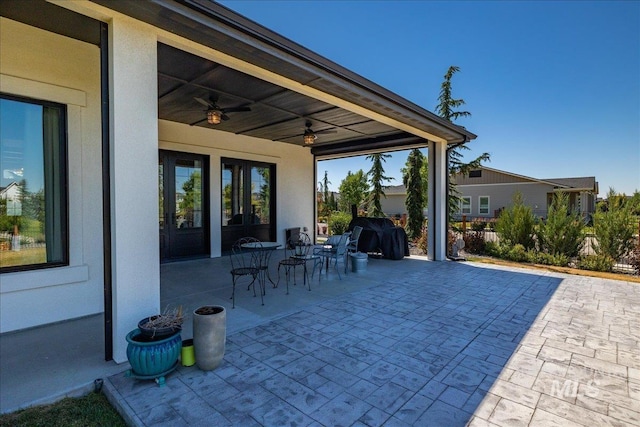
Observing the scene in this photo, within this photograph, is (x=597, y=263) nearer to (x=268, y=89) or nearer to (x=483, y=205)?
(x=268, y=89)

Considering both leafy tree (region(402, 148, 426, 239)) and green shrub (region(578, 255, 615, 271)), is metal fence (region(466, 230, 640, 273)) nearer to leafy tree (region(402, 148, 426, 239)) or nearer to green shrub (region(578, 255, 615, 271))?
green shrub (region(578, 255, 615, 271))

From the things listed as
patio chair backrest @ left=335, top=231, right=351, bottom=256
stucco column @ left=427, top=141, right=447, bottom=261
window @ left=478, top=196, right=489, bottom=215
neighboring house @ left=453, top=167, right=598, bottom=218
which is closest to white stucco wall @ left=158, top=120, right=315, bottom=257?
patio chair backrest @ left=335, top=231, right=351, bottom=256

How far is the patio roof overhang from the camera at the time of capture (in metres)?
2.70

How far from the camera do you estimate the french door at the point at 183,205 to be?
23.0 ft

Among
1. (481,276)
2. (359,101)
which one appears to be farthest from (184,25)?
(481,276)

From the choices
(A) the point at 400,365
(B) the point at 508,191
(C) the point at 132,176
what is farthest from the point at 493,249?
(B) the point at 508,191

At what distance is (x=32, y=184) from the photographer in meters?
3.42

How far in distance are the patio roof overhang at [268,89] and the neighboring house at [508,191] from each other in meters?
14.6

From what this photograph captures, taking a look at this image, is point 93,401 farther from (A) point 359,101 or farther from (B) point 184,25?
(A) point 359,101

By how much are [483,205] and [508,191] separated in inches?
79.6

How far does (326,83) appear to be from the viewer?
4.08 m

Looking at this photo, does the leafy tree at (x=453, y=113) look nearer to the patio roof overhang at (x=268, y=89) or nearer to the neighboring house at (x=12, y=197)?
the patio roof overhang at (x=268, y=89)

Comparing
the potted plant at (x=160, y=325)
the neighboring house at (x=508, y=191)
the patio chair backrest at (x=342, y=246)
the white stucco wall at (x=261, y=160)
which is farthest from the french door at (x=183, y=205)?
the neighboring house at (x=508, y=191)

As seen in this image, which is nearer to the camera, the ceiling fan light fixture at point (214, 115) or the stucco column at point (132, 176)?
the stucco column at point (132, 176)
